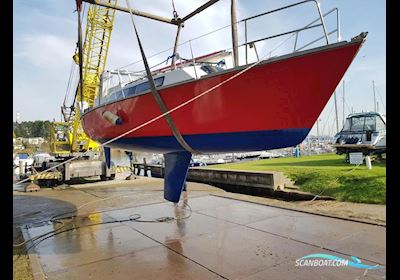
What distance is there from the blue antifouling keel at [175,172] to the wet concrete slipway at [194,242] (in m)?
0.73

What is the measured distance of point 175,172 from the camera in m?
4.85

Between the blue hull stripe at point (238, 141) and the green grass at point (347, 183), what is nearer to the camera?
the blue hull stripe at point (238, 141)

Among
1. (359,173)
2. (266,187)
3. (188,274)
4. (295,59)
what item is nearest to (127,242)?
(188,274)

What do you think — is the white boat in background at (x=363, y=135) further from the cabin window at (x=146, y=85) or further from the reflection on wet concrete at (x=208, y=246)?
the cabin window at (x=146, y=85)


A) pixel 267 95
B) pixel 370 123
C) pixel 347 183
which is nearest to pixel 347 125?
pixel 370 123

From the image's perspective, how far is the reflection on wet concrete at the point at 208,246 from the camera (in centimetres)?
352

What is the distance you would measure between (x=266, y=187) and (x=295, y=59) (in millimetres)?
7442

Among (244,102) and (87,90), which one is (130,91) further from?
(87,90)

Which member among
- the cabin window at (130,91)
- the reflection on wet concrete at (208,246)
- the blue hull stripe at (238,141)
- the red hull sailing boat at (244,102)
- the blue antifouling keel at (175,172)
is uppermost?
the cabin window at (130,91)

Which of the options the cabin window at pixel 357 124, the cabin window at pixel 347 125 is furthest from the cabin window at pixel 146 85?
the cabin window at pixel 347 125

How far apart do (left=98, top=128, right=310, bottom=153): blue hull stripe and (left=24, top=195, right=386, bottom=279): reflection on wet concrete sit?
1441 millimetres

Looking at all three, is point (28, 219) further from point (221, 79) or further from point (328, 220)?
point (328, 220)
